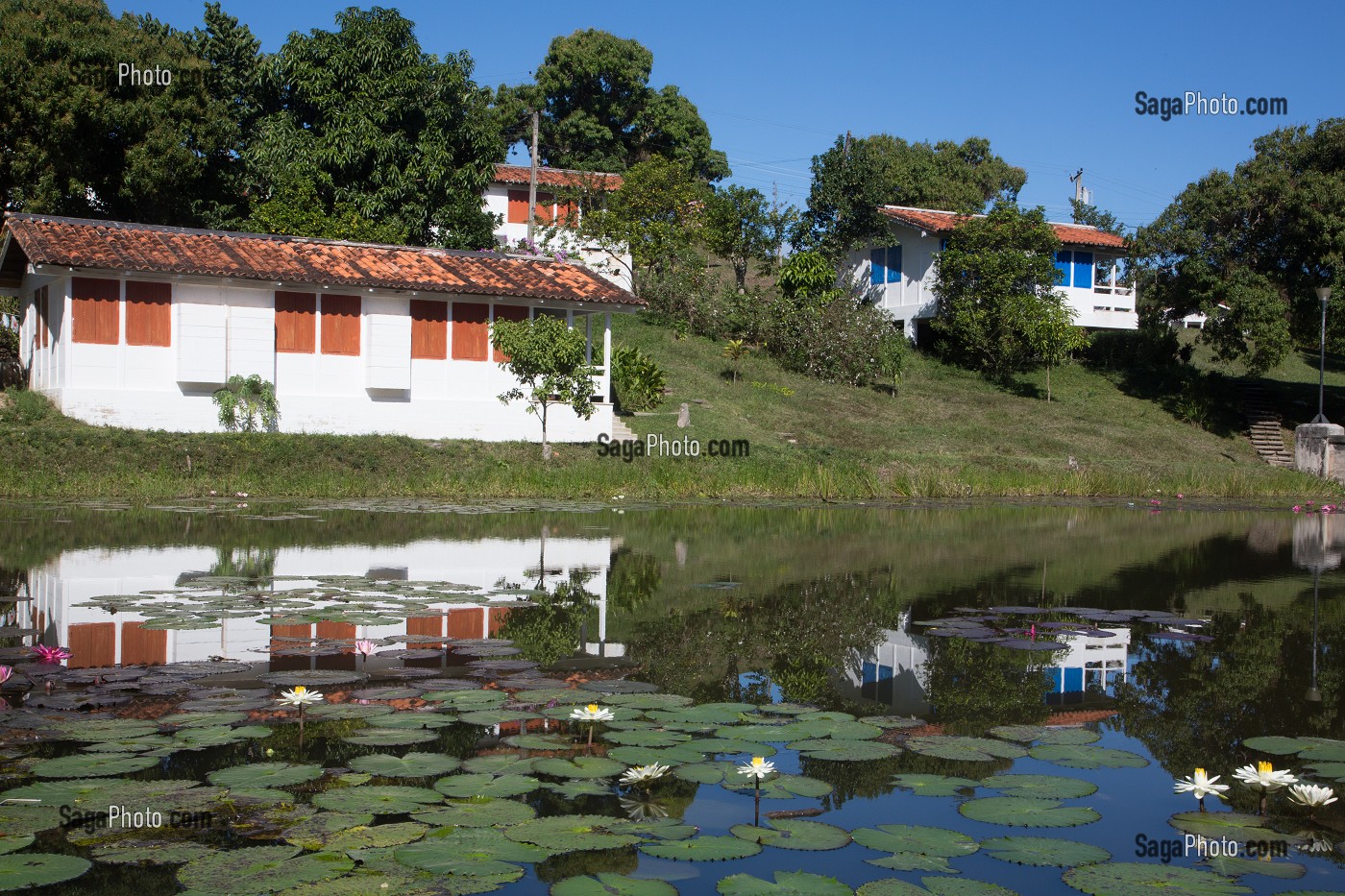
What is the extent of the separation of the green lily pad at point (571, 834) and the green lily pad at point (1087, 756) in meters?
2.15

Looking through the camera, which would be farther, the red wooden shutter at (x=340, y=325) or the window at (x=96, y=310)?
the red wooden shutter at (x=340, y=325)

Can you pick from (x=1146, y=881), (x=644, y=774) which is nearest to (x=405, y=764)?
(x=644, y=774)

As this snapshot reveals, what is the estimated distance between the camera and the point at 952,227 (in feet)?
131

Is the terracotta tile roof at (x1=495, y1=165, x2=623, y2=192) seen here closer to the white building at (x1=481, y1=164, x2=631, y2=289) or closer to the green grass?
the white building at (x1=481, y1=164, x2=631, y2=289)

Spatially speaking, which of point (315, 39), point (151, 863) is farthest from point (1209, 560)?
point (315, 39)

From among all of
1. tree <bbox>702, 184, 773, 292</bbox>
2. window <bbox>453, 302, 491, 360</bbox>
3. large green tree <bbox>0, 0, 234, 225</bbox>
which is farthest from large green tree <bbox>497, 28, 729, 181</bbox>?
window <bbox>453, 302, 491, 360</bbox>

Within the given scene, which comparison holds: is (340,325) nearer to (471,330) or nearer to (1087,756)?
(471,330)

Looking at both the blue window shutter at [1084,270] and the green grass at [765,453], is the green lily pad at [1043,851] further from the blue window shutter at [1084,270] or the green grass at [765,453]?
the blue window shutter at [1084,270]

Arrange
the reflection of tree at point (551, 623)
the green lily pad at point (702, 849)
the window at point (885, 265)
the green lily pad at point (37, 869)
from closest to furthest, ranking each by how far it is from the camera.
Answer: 1. the green lily pad at point (37, 869)
2. the green lily pad at point (702, 849)
3. the reflection of tree at point (551, 623)
4. the window at point (885, 265)

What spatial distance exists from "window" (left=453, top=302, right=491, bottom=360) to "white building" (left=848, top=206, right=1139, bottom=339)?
757 inches

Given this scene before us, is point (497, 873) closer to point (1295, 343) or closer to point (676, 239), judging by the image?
point (676, 239)

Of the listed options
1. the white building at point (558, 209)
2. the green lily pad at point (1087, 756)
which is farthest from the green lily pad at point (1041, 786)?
the white building at point (558, 209)

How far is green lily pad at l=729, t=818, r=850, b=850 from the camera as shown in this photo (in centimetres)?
420

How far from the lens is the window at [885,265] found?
4269cm
